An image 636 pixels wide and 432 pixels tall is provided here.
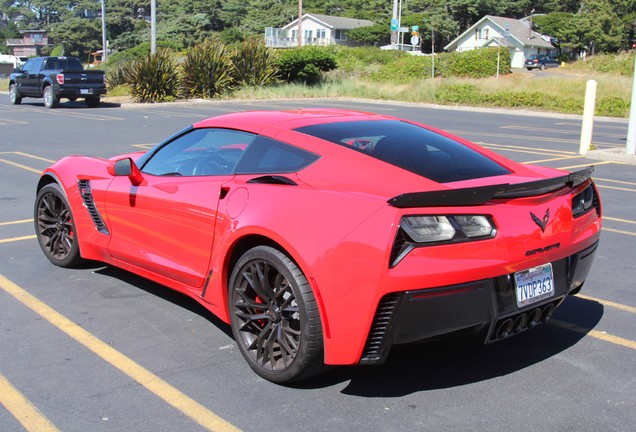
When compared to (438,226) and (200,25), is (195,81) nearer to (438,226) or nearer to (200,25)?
(438,226)

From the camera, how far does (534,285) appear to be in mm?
3789

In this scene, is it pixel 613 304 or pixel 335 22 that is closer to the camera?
pixel 613 304

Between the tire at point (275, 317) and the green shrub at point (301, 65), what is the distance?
3544 centimetres

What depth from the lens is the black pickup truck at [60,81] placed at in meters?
26.7

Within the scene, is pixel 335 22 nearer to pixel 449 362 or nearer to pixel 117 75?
pixel 117 75

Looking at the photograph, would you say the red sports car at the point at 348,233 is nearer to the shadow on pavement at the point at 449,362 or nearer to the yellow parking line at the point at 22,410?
the shadow on pavement at the point at 449,362

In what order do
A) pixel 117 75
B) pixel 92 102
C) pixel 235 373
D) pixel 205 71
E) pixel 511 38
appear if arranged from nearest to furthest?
pixel 235 373 → pixel 92 102 → pixel 205 71 → pixel 117 75 → pixel 511 38

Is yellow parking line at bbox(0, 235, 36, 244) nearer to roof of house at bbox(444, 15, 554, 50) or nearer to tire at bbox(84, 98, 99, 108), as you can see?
tire at bbox(84, 98, 99, 108)

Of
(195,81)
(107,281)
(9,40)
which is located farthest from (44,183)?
(9,40)

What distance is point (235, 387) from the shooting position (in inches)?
154

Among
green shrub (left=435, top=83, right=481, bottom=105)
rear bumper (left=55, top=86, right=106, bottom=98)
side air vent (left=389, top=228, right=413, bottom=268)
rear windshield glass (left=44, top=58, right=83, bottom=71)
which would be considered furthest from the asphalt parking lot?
green shrub (left=435, top=83, right=481, bottom=105)

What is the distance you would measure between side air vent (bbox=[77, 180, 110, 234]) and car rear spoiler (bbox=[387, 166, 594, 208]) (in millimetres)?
2917

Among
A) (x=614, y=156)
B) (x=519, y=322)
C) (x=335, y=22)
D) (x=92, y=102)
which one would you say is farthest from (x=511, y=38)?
(x=519, y=322)

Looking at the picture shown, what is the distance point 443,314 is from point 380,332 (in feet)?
1.04
